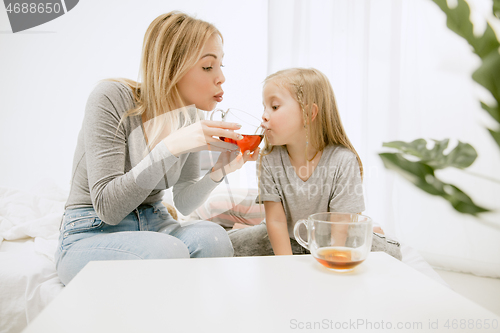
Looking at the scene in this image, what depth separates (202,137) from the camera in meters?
0.95

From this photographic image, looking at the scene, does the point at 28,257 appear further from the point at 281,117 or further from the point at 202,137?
the point at 281,117

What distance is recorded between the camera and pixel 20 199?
1866mm

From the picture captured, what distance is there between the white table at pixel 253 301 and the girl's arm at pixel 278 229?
653 millimetres

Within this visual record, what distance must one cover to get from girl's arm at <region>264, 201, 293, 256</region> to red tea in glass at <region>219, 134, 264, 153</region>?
1.19 feet

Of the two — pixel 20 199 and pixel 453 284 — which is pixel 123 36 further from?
pixel 453 284

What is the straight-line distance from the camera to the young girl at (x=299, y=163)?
134cm

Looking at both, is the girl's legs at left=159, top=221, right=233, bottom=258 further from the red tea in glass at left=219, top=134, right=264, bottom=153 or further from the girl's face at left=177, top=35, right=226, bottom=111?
the girl's face at left=177, top=35, right=226, bottom=111

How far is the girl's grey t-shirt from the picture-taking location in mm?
1325

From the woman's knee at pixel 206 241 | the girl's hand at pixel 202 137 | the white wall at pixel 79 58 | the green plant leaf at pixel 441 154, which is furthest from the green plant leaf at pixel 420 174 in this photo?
the white wall at pixel 79 58

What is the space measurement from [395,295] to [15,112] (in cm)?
310

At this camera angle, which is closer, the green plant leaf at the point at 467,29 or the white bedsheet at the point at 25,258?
the green plant leaf at the point at 467,29

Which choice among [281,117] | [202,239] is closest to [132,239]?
[202,239]

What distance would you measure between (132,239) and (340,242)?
580 millimetres

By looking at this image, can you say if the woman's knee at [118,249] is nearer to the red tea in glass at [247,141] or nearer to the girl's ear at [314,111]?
the red tea in glass at [247,141]
